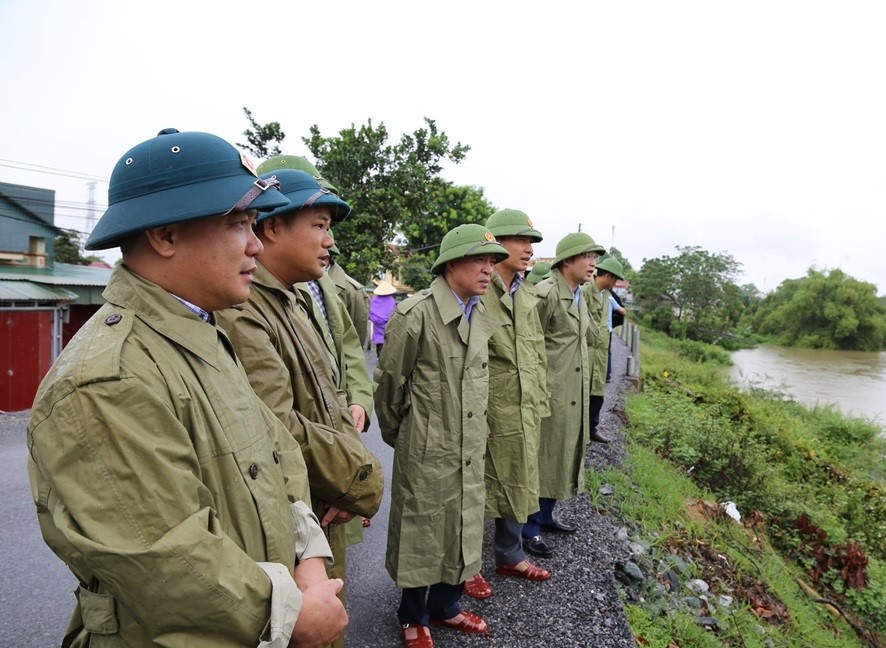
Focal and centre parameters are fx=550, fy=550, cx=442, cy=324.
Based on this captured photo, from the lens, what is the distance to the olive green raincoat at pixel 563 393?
4094 mm

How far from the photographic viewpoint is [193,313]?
1.36 metres

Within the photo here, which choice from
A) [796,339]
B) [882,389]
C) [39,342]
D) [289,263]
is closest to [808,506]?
[289,263]

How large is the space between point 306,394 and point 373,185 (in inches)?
385

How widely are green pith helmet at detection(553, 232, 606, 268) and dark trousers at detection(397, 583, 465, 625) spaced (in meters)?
2.73

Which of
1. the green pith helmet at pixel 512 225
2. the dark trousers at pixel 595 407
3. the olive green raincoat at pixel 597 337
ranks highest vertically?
the green pith helmet at pixel 512 225

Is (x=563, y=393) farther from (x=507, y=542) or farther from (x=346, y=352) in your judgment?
(x=346, y=352)

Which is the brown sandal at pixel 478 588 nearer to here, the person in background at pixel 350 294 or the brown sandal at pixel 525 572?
the brown sandal at pixel 525 572

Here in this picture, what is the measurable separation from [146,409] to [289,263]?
1.13 metres

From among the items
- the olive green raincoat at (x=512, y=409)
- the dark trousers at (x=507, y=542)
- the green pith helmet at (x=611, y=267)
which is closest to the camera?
the olive green raincoat at (x=512, y=409)

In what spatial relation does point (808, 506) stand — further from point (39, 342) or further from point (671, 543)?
point (39, 342)

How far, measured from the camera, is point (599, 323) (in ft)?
21.3

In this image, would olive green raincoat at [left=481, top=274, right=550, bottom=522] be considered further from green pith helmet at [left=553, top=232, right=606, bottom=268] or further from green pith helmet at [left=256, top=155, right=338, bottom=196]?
green pith helmet at [left=256, top=155, right=338, bottom=196]

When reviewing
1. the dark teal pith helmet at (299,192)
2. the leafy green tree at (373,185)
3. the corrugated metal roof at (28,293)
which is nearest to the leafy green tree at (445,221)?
the leafy green tree at (373,185)

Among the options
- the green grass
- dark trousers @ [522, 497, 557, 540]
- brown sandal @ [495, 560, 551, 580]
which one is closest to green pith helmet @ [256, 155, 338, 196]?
brown sandal @ [495, 560, 551, 580]
